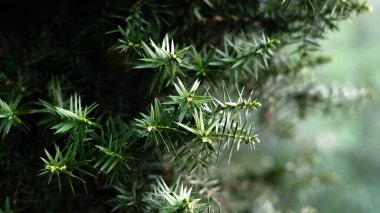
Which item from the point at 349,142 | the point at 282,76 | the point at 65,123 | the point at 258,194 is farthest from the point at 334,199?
the point at 65,123

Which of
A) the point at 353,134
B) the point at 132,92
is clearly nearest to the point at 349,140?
the point at 353,134

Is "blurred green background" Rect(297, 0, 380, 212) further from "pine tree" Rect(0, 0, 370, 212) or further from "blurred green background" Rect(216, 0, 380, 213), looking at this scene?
"pine tree" Rect(0, 0, 370, 212)

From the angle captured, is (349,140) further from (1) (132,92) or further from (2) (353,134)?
(1) (132,92)

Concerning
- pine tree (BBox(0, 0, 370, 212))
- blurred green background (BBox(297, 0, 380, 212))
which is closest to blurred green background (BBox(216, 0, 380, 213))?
blurred green background (BBox(297, 0, 380, 212))

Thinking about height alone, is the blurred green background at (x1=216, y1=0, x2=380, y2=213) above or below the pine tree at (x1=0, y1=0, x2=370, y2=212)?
above

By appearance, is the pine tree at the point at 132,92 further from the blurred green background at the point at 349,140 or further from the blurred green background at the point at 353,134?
the blurred green background at the point at 353,134
